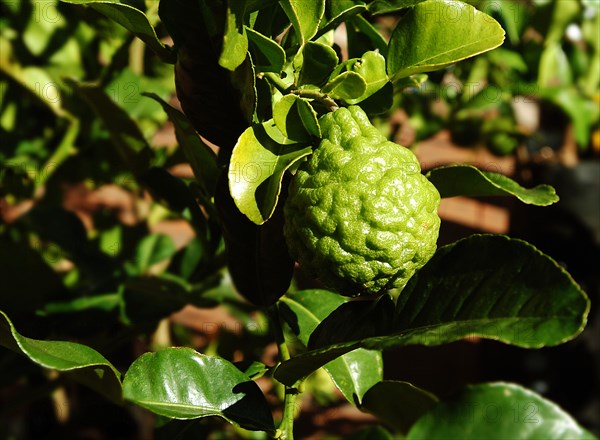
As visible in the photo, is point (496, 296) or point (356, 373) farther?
point (356, 373)

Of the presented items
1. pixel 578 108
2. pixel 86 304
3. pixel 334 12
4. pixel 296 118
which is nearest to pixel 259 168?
pixel 296 118

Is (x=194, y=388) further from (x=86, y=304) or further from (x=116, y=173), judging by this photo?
(x=116, y=173)

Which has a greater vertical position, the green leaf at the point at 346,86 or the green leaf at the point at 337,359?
the green leaf at the point at 346,86

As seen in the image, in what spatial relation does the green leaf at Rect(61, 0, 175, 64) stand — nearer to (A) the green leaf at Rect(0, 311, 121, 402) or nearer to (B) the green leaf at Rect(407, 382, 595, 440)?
(A) the green leaf at Rect(0, 311, 121, 402)

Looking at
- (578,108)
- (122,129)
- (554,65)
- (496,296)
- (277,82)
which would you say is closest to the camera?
(496,296)

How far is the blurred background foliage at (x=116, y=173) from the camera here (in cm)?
90

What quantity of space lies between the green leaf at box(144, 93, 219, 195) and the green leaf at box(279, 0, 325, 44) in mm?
138

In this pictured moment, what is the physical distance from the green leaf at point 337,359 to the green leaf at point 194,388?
3.5 inches

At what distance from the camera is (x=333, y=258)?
0.50m

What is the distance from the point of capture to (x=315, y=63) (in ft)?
1.76

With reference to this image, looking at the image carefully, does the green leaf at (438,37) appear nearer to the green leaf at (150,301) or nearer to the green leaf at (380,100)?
the green leaf at (380,100)

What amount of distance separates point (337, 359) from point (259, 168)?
0.24 metres

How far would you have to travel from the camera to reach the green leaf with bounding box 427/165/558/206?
→ 548mm

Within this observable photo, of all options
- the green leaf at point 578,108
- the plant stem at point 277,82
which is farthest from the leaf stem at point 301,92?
the green leaf at point 578,108
